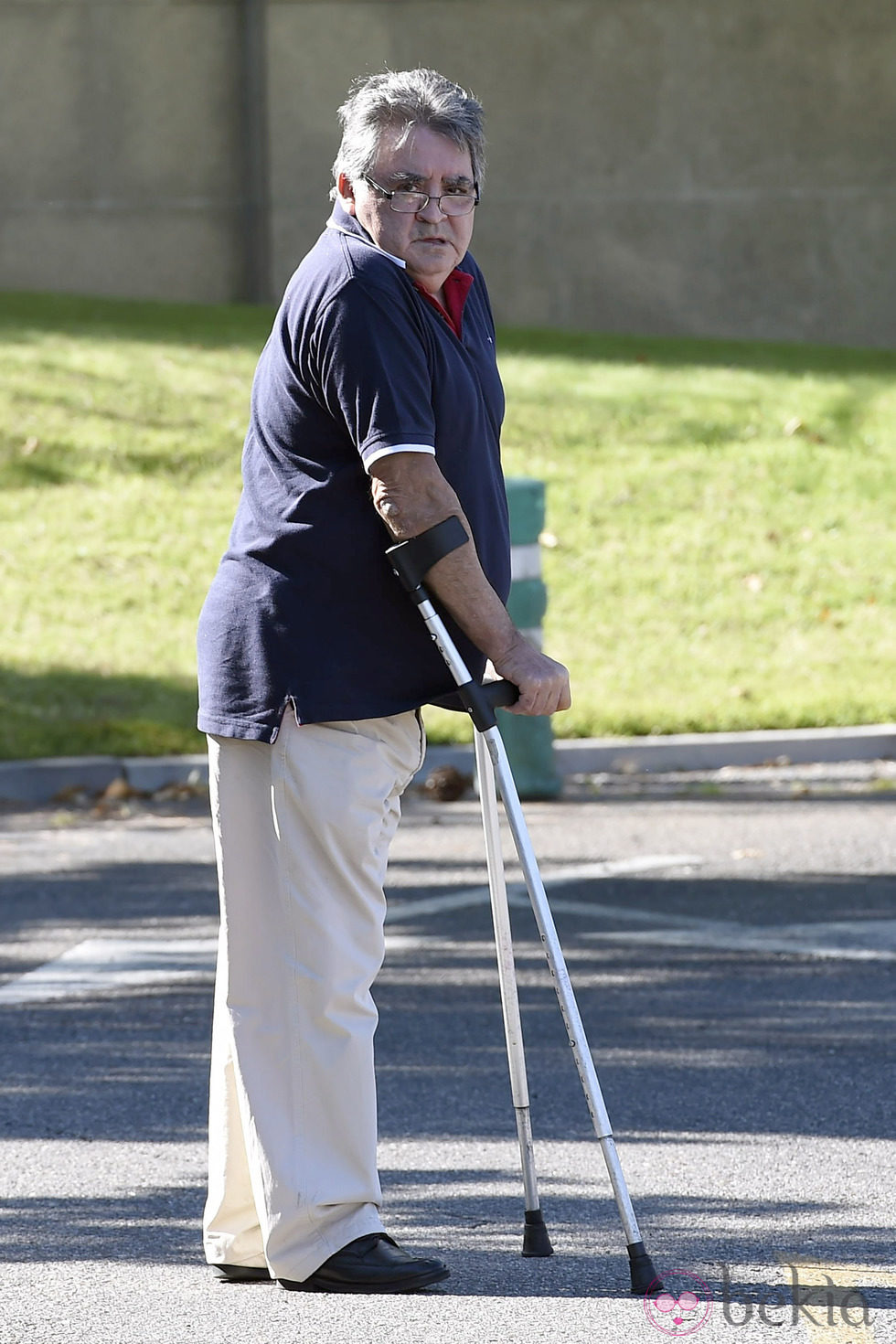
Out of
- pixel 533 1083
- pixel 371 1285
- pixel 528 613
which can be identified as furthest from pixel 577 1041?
pixel 528 613

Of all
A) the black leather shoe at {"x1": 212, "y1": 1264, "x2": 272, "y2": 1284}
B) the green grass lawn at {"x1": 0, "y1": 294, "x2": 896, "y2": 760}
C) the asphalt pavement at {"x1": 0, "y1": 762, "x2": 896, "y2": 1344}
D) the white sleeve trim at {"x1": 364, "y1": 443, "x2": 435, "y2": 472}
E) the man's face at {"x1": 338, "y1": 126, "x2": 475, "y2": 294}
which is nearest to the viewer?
the white sleeve trim at {"x1": 364, "y1": 443, "x2": 435, "y2": 472}

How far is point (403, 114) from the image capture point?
11.7ft

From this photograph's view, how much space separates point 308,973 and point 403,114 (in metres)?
1.52

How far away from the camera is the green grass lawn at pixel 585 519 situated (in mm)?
10375

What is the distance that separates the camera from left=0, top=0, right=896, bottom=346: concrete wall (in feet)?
59.8

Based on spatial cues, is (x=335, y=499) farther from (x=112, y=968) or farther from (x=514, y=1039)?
(x=112, y=968)

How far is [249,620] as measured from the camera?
3.62 meters

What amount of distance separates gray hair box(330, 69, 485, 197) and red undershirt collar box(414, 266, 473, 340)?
180mm

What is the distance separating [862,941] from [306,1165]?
10.3 feet

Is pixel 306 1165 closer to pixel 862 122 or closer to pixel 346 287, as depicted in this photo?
pixel 346 287

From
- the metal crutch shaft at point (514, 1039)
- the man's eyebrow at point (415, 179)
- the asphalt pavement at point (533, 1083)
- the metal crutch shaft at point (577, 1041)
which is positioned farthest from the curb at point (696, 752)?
the man's eyebrow at point (415, 179)

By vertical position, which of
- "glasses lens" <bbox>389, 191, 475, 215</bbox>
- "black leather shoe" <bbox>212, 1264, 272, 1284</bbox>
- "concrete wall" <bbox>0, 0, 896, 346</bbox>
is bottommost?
"black leather shoe" <bbox>212, 1264, 272, 1284</bbox>

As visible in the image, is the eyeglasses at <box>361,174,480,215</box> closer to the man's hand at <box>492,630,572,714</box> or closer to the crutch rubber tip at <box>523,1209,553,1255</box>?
the man's hand at <box>492,630,572,714</box>

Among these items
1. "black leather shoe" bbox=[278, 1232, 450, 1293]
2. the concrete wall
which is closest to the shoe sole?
"black leather shoe" bbox=[278, 1232, 450, 1293]
